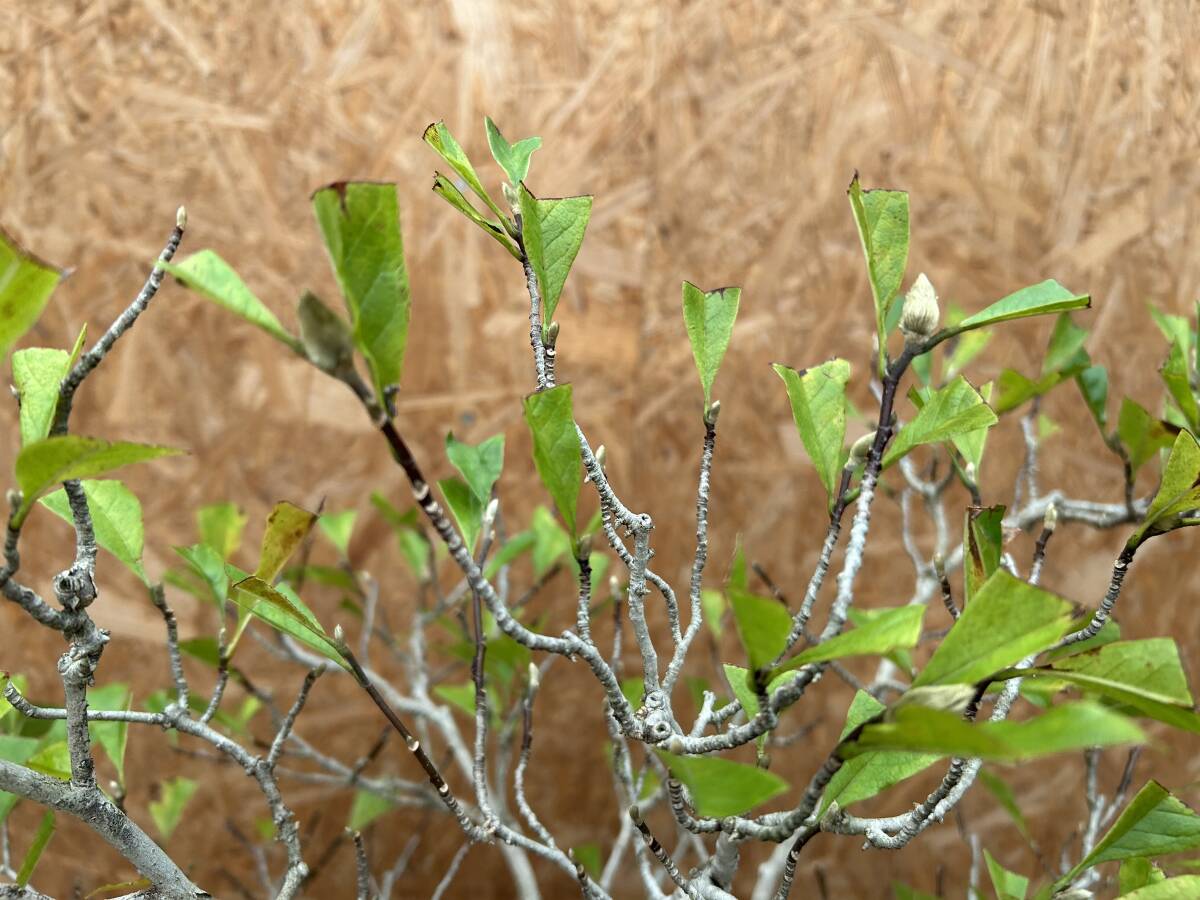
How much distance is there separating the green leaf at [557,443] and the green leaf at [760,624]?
0.10m

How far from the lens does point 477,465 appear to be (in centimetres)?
50

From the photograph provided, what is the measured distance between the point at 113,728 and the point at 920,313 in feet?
1.81

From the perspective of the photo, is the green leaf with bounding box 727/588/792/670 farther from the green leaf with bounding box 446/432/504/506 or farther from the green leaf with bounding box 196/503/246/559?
the green leaf with bounding box 196/503/246/559

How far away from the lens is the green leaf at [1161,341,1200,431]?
55 centimetres

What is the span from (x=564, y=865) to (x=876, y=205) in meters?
0.42

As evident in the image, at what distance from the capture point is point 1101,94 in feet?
3.43

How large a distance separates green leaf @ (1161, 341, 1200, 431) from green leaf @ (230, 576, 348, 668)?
20.9 inches

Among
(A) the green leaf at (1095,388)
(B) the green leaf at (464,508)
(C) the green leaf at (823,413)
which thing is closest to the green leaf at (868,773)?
(C) the green leaf at (823,413)

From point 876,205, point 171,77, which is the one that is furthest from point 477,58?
point 876,205

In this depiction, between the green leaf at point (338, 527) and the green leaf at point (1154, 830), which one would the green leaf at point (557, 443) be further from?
the green leaf at point (338, 527)

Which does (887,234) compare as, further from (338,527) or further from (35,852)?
(338,527)

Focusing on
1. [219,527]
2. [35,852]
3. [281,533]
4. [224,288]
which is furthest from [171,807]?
[224,288]

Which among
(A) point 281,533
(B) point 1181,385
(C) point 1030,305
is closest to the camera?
(C) point 1030,305

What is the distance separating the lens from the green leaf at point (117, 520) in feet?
1.63
